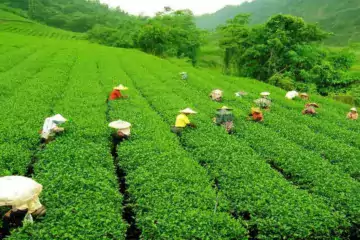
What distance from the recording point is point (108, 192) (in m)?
8.88

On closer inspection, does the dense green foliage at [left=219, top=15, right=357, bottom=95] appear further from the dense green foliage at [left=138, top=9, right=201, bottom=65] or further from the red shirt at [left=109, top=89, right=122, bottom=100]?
the red shirt at [left=109, top=89, right=122, bottom=100]

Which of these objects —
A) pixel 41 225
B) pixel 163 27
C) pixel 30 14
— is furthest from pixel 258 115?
pixel 30 14

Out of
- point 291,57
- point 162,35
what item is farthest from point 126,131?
point 162,35

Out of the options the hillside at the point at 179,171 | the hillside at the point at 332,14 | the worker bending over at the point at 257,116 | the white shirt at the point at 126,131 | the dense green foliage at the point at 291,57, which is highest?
the hillside at the point at 332,14

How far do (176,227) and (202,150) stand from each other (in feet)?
15.7

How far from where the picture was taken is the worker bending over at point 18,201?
7.19 metres

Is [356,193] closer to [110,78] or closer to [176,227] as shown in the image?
[176,227]

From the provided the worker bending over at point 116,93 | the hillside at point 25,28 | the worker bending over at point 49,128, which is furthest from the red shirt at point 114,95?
the hillside at point 25,28

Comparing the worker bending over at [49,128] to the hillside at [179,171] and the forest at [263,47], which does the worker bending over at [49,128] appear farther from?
the forest at [263,47]

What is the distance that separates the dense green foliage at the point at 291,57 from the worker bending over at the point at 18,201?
27800 millimetres

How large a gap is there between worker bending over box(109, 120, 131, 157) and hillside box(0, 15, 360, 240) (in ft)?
1.10

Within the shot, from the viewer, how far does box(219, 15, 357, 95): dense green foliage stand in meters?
30.8

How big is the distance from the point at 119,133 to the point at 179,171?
376cm

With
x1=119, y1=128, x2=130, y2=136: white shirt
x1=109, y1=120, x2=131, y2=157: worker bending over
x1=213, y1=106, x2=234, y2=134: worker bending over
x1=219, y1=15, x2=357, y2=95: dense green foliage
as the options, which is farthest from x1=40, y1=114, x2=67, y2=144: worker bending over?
x1=219, y1=15, x2=357, y2=95: dense green foliage
